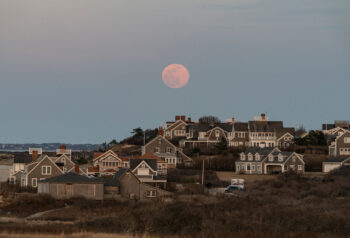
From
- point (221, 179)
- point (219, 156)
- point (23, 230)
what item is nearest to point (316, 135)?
point (219, 156)

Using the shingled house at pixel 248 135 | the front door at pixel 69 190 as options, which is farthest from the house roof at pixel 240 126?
the front door at pixel 69 190

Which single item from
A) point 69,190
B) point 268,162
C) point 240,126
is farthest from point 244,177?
point 69,190

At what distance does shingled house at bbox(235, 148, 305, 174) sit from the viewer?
315 ft

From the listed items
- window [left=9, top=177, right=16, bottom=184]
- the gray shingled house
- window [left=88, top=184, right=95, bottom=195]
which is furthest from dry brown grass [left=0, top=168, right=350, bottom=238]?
window [left=9, top=177, right=16, bottom=184]

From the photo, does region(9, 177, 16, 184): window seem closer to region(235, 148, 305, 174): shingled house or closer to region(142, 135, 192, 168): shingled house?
region(142, 135, 192, 168): shingled house

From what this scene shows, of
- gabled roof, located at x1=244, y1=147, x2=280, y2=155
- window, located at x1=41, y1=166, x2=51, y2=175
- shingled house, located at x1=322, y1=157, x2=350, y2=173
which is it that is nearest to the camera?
window, located at x1=41, y1=166, x2=51, y2=175

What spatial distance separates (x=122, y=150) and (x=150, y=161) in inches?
1198

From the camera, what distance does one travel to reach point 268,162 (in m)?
97.7

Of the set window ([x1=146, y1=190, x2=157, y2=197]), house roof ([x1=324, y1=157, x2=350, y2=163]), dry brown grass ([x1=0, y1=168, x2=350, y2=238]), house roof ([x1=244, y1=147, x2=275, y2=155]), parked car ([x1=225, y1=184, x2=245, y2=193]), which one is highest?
house roof ([x1=244, y1=147, x2=275, y2=155])

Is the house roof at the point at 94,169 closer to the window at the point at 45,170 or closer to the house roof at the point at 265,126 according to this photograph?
the window at the point at 45,170

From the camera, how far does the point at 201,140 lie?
113 meters

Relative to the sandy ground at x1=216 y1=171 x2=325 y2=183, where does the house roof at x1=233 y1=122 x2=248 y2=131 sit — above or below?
above

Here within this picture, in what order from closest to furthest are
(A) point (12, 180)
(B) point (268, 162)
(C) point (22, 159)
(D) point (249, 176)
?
(A) point (12, 180)
(D) point (249, 176)
(C) point (22, 159)
(B) point (268, 162)

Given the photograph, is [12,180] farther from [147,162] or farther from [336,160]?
[336,160]
